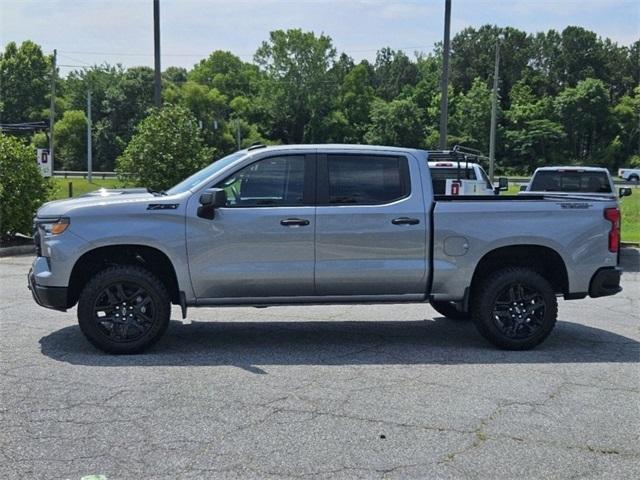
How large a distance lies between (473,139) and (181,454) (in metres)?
79.4

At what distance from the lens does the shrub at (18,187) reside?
572 inches

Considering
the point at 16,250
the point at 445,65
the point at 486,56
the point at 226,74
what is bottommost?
the point at 16,250

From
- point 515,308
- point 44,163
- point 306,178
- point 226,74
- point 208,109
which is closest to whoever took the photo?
point 306,178

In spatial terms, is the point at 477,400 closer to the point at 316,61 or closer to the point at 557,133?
the point at 557,133

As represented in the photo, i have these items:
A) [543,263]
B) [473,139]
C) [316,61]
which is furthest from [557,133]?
[543,263]

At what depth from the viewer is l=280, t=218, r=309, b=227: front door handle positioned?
664 cm

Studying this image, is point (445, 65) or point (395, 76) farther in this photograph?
point (395, 76)

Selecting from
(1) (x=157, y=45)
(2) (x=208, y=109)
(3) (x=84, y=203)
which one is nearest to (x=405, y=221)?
(3) (x=84, y=203)

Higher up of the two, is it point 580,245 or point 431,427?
point 580,245

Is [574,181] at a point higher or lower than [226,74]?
lower

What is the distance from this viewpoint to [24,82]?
8562 cm

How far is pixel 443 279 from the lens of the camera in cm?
689

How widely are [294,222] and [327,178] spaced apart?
553mm

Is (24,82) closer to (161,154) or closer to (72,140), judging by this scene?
(72,140)
